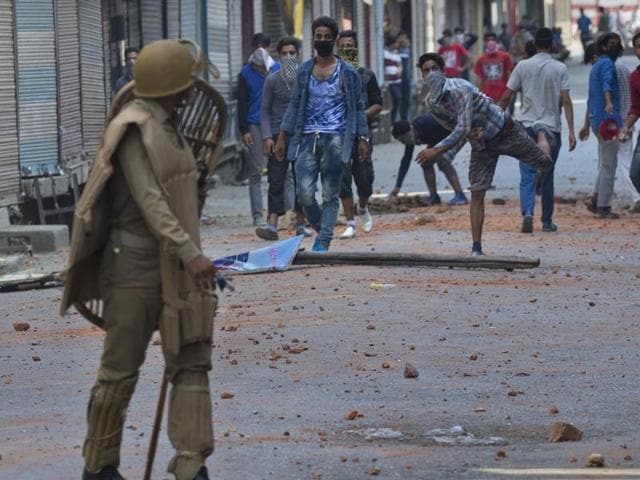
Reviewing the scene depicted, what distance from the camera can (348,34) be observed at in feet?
49.2

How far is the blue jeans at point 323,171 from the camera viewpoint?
1341cm

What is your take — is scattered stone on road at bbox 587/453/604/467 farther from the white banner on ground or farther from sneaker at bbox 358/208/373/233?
sneaker at bbox 358/208/373/233

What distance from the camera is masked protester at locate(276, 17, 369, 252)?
1330cm

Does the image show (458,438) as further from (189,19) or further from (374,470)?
(189,19)

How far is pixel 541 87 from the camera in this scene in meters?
15.8

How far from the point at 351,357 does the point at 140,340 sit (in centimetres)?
319

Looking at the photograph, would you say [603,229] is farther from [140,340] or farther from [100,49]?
[140,340]

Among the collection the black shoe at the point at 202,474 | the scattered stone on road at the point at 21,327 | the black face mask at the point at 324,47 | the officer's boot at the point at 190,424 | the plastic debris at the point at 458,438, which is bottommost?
the plastic debris at the point at 458,438

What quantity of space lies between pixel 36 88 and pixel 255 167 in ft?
7.25

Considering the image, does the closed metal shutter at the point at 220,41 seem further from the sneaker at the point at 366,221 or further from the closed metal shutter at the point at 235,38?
the sneaker at the point at 366,221

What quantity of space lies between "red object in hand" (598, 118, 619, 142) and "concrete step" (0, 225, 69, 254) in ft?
17.4

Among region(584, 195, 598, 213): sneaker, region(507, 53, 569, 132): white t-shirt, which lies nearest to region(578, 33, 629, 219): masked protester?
region(584, 195, 598, 213): sneaker

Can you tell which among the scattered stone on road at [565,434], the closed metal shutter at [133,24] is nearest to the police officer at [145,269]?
the scattered stone on road at [565,434]

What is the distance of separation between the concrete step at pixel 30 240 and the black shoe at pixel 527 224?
405cm
